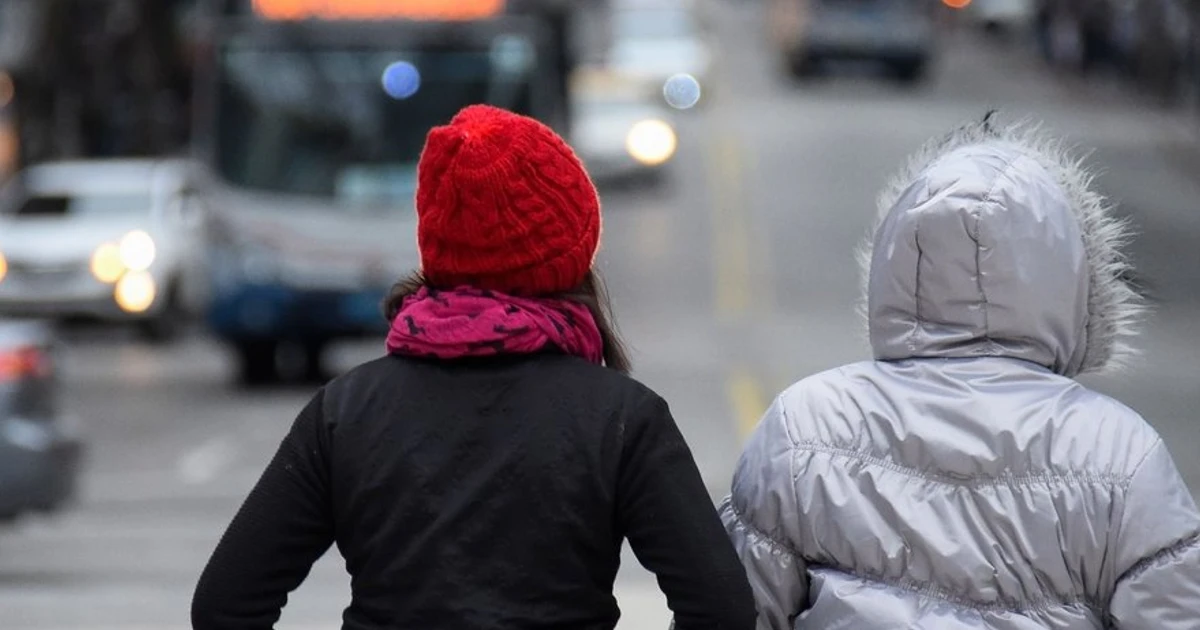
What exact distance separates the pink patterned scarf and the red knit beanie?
35 millimetres

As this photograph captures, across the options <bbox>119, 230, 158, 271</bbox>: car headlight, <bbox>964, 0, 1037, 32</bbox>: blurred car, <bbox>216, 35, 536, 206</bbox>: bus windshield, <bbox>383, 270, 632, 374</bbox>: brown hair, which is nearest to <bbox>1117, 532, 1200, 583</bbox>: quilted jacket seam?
<bbox>383, 270, 632, 374</bbox>: brown hair

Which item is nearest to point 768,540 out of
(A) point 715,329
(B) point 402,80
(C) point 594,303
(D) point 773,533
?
(D) point 773,533

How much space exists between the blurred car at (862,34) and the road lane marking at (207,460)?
97.0 feet

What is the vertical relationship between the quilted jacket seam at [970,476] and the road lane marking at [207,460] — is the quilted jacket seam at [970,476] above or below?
above

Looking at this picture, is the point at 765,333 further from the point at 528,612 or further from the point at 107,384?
the point at 528,612

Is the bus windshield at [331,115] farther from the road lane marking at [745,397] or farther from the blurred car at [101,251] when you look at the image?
the blurred car at [101,251]

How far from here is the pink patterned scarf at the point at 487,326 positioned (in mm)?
3344

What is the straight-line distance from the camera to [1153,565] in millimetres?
3410

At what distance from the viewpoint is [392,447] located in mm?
3350

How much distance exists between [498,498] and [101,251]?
22570 mm

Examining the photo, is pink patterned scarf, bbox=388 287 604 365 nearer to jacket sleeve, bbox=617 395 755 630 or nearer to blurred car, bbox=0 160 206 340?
jacket sleeve, bbox=617 395 755 630

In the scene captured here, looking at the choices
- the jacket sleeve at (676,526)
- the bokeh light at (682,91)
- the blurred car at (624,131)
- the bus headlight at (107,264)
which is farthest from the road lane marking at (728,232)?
the jacket sleeve at (676,526)

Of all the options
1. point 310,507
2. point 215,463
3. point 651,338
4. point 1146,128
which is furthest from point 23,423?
point 1146,128

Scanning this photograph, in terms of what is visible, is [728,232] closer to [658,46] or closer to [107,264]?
[107,264]
